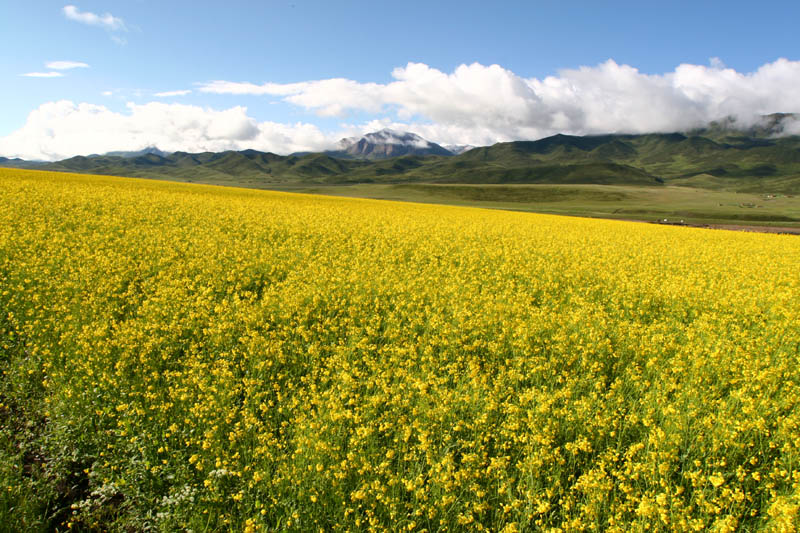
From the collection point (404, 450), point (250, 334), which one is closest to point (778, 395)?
point (404, 450)

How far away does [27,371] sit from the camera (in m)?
5.20

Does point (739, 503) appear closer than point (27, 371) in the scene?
Yes

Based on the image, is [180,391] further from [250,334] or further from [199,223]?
[199,223]

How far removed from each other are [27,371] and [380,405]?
4673 millimetres

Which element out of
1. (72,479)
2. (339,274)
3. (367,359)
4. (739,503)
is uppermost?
(339,274)

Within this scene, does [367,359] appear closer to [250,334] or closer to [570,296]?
[250,334]

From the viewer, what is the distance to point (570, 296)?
987 centimetres

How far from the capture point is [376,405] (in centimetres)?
462

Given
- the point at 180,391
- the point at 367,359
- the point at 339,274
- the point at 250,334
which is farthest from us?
the point at 339,274

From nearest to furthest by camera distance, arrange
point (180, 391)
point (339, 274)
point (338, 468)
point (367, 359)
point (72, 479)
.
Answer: point (338, 468) → point (72, 479) → point (180, 391) → point (367, 359) → point (339, 274)

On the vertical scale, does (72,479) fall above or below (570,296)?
below

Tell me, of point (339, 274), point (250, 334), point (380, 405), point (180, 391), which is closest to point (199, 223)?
point (339, 274)

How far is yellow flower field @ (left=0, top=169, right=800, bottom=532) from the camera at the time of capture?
3537 millimetres

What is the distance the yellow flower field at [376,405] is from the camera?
3.54m
